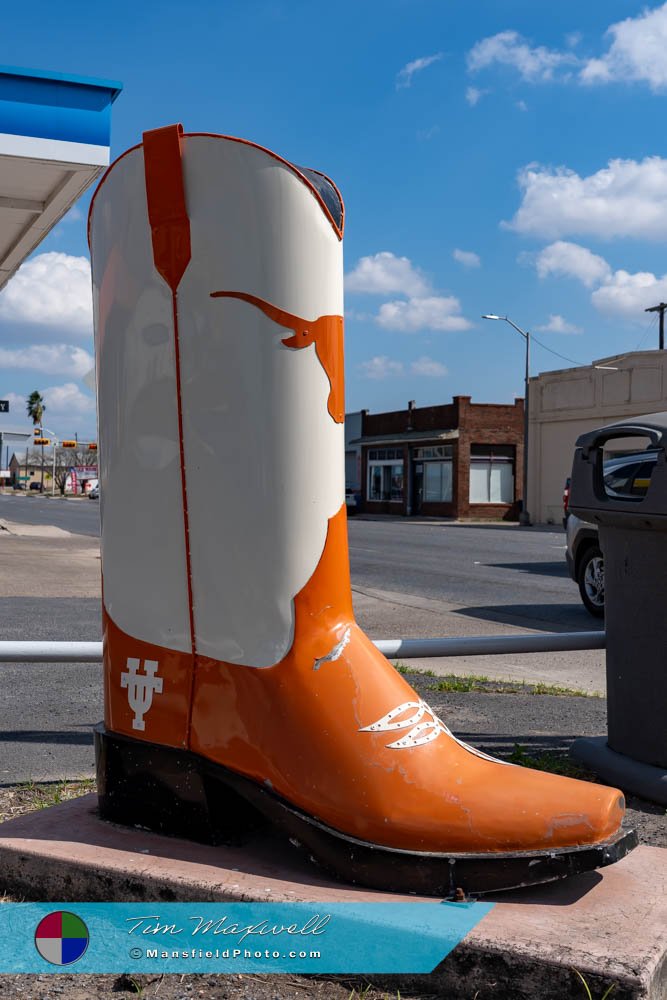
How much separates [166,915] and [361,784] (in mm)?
450

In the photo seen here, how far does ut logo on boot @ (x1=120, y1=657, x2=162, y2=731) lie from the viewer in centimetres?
205

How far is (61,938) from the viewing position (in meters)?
1.87

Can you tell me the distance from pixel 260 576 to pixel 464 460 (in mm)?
40358

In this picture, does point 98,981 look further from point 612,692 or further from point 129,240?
point 612,692

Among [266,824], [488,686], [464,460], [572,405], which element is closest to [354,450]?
[464,460]

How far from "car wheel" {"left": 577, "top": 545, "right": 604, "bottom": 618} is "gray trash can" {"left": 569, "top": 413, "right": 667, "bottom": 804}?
625 centimetres

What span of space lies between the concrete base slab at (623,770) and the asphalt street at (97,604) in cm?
92

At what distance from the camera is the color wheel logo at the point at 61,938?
72.6 inches

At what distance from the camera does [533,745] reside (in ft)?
A: 12.2

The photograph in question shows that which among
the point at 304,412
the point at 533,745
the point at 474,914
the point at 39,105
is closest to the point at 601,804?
the point at 474,914

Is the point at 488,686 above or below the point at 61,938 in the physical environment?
below

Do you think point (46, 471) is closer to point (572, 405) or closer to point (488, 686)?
point (572, 405)

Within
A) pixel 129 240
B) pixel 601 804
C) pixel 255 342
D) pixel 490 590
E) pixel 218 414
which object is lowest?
pixel 490 590

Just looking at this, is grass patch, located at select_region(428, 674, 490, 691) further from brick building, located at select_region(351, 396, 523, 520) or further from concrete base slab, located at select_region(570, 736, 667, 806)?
brick building, located at select_region(351, 396, 523, 520)
